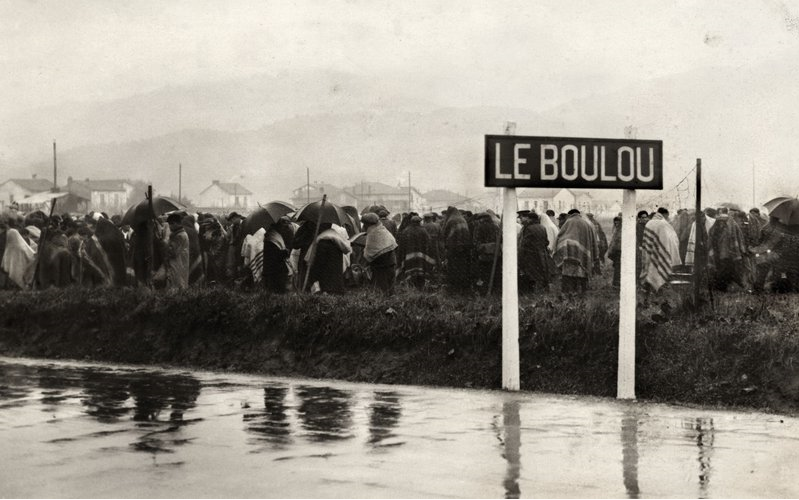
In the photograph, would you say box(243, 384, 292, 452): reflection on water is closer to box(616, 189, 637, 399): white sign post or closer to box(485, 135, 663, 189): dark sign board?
box(485, 135, 663, 189): dark sign board

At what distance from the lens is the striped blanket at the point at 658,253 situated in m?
19.9

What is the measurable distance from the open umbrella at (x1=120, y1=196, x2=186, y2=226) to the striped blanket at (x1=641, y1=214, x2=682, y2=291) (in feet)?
28.3

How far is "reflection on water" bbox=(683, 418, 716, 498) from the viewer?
898cm

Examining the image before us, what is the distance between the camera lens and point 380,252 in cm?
2075

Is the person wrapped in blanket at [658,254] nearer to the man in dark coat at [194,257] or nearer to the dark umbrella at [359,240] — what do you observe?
the dark umbrella at [359,240]

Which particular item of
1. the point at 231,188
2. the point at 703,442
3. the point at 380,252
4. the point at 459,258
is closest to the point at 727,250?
the point at 459,258

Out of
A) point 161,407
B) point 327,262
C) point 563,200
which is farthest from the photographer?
point 563,200

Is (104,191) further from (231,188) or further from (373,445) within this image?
(373,445)

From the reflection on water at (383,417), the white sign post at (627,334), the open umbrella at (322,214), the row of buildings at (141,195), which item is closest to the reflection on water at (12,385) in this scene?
the reflection on water at (383,417)

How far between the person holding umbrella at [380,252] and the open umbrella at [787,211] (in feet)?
21.3

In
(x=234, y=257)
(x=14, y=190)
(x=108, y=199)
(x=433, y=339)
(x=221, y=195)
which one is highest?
(x=221, y=195)

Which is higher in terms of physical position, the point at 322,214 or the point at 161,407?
the point at 322,214

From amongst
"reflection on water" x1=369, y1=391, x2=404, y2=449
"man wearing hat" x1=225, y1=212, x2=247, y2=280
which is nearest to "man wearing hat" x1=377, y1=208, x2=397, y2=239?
"man wearing hat" x1=225, y1=212, x2=247, y2=280

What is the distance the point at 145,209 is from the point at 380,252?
4.58 m
